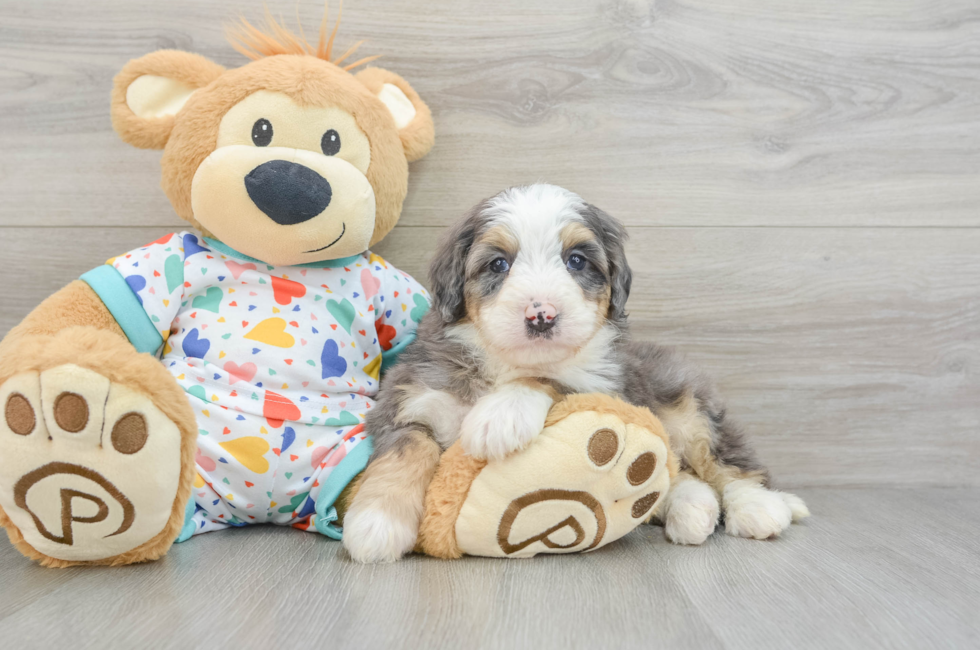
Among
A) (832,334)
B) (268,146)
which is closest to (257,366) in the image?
(268,146)

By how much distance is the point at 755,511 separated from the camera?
1752 mm

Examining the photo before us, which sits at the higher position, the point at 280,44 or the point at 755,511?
the point at 280,44

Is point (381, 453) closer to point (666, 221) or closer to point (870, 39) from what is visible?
point (666, 221)

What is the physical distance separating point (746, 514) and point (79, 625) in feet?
4.84

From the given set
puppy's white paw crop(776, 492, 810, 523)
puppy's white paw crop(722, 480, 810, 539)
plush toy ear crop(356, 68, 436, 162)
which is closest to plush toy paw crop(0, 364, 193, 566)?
plush toy ear crop(356, 68, 436, 162)

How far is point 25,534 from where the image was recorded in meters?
1.42

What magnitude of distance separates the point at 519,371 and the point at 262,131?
884 mm

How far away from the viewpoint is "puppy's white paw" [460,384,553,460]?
57.3 inches

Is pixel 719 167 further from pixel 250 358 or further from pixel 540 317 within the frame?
pixel 250 358

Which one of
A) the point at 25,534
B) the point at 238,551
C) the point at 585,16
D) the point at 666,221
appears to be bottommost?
the point at 238,551

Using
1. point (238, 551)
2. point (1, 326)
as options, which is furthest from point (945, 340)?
point (1, 326)

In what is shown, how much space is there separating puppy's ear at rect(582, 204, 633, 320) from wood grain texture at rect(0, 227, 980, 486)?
1.97 ft

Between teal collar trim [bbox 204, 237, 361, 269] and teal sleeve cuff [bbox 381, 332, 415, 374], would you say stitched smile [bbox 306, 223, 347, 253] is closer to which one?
teal collar trim [bbox 204, 237, 361, 269]

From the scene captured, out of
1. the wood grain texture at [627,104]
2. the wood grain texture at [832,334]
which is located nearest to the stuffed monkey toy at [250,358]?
the wood grain texture at [627,104]
